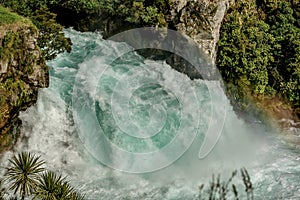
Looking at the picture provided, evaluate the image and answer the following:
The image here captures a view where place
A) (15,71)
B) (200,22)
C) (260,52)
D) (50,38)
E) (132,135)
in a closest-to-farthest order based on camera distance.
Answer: (15,71), (132,135), (50,38), (200,22), (260,52)

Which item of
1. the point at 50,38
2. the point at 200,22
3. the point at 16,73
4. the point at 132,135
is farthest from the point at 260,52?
the point at 16,73

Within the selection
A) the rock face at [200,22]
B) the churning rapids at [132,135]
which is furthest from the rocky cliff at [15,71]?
the rock face at [200,22]

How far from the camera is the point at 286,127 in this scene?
25.2 meters

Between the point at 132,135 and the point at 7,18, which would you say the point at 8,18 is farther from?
the point at 132,135

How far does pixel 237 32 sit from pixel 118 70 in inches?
328

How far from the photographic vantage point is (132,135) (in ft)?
67.0

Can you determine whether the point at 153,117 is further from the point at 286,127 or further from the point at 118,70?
the point at 286,127

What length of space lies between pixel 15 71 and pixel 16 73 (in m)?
0.11

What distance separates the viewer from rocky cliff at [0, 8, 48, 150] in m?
19.0

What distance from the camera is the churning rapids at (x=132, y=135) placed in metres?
18.9

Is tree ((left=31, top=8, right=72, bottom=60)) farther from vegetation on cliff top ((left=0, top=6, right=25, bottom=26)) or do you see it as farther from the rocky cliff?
vegetation on cliff top ((left=0, top=6, right=25, bottom=26))

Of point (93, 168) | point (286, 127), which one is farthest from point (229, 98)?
point (93, 168)

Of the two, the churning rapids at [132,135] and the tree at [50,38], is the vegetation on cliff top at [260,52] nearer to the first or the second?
the churning rapids at [132,135]

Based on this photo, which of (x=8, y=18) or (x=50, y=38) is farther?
(x=50, y=38)
